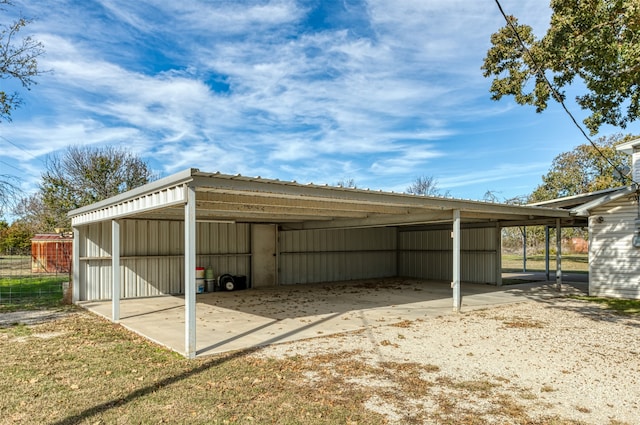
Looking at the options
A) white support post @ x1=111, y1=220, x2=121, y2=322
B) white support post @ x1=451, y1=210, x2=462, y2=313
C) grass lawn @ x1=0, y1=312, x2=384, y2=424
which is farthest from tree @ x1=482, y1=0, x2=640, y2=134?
white support post @ x1=111, y1=220, x2=121, y2=322

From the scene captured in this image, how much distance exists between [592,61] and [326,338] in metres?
8.27

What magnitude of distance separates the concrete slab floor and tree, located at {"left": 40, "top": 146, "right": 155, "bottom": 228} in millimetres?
16423

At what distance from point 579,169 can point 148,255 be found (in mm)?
28512

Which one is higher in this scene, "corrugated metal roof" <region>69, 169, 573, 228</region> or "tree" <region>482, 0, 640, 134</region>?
"tree" <region>482, 0, 640, 134</region>

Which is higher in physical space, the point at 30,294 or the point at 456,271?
the point at 456,271

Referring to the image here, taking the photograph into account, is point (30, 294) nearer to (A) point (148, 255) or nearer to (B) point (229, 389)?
(A) point (148, 255)

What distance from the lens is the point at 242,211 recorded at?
10.4m

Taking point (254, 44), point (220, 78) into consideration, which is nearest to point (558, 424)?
point (254, 44)

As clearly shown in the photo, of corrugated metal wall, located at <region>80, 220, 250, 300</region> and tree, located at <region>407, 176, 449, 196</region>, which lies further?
tree, located at <region>407, 176, 449, 196</region>

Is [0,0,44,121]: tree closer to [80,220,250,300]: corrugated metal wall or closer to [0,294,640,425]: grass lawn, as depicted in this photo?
[80,220,250,300]: corrugated metal wall

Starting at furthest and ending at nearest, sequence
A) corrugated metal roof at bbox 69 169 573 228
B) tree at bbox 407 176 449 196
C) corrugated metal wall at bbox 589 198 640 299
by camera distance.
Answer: tree at bbox 407 176 449 196, corrugated metal wall at bbox 589 198 640 299, corrugated metal roof at bbox 69 169 573 228

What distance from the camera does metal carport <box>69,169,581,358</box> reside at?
18.8 ft

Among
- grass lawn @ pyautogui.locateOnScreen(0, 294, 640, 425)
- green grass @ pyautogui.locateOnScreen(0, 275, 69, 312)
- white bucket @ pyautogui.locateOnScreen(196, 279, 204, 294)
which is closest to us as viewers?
grass lawn @ pyautogui.locateOnScreen(0, 294, 640, 425)

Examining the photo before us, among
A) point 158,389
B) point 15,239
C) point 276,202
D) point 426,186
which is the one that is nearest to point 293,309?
point 276,202
